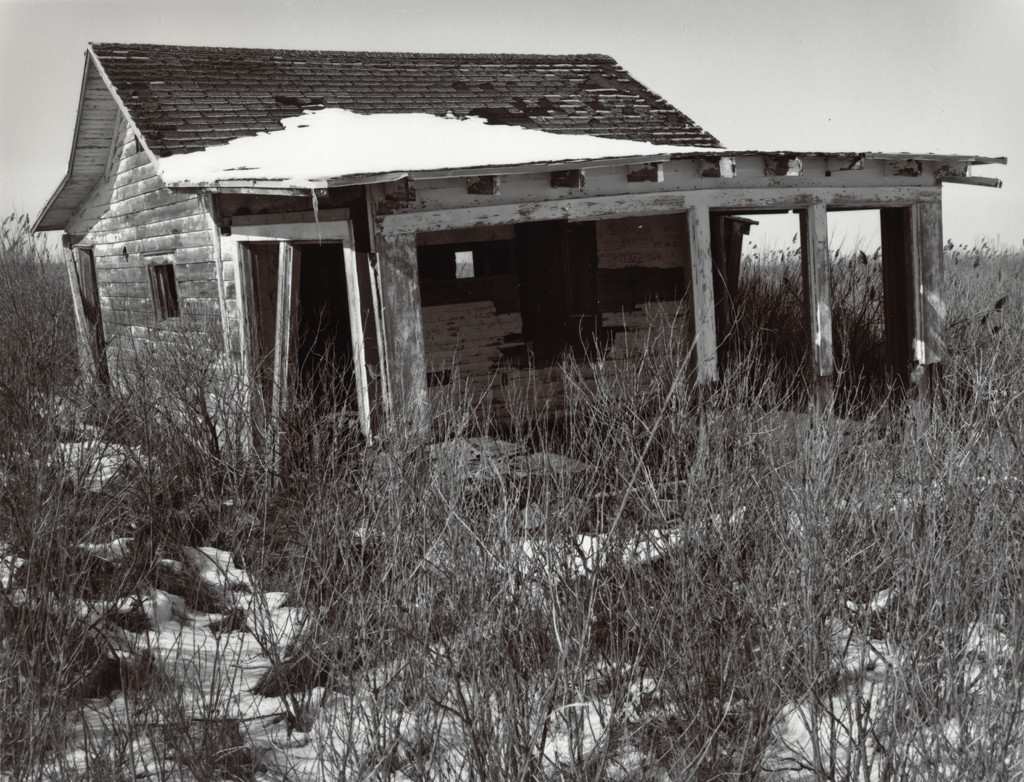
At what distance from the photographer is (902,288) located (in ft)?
30.2

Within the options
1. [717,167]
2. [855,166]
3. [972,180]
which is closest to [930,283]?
[972,180]

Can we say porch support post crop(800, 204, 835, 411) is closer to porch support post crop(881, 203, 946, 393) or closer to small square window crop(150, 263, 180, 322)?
porch support post crop(881, 203, 946, 393)

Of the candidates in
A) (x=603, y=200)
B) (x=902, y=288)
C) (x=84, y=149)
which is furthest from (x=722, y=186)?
(x=84, y=149)

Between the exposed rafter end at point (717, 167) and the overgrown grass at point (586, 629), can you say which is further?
the exposed rafter end at point (717, 167)

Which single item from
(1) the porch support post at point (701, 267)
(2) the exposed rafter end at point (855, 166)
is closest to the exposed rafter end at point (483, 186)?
(1) the porch support post at point (701, 267)

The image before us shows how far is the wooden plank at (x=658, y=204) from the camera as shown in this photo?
7238 mm

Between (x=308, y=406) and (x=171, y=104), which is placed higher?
(x=171, y=104)

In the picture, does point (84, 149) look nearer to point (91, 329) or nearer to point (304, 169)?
point (91, 329)

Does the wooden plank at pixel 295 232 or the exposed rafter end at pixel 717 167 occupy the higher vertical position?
the exposed rafter end at pixel 717 167

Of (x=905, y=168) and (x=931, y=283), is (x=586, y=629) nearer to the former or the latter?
(x=905, y=168)

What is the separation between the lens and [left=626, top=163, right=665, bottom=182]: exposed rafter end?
7754 mm

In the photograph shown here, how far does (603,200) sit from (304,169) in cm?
240

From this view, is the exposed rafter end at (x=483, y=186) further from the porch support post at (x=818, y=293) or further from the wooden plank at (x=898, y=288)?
the wooden plank at (x=898, y=288)

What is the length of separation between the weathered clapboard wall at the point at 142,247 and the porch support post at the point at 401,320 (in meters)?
2.71
